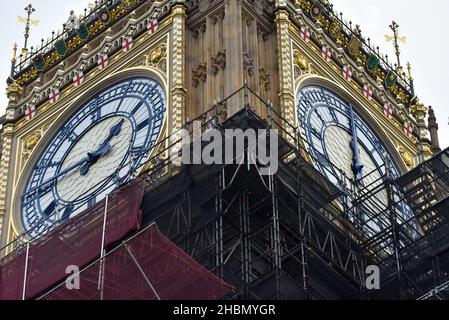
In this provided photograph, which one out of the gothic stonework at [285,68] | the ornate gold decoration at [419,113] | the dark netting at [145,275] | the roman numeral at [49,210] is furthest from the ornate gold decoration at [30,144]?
the ornate gold decoration at [419,113]

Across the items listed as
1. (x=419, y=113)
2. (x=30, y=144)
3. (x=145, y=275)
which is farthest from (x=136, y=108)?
(x=419, y=113)

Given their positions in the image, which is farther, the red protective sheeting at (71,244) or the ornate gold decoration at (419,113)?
the ornate gold decoration at (419,113)

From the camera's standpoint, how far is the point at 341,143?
3030 cm

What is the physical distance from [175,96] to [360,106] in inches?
158

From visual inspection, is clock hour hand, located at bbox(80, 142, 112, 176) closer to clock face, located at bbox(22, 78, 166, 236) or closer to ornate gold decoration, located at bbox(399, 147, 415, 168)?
clock face, located at bbox(22, 78, 166, 236)

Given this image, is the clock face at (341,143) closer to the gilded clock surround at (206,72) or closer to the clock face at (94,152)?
the gilded clock surround at (206,72)

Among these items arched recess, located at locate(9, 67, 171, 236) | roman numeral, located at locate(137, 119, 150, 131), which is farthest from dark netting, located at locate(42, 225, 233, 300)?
arched recess, located at locate(9, 67, 171, 236)

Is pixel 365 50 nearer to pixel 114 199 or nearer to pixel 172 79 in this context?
pixel 172 79

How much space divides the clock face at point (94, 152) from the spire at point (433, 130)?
6.01 meters

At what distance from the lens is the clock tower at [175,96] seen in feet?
94.0

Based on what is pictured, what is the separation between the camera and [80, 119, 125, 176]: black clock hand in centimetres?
2950

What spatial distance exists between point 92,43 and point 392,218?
22.9 ft

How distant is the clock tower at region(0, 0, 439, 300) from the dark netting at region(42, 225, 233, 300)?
2.55 meters
